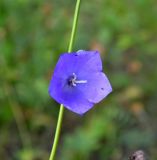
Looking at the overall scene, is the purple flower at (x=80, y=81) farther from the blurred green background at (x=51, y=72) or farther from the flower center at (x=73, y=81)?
the blurred green background at (x=51, y=72)

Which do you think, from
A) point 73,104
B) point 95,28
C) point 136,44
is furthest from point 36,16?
point 73,104

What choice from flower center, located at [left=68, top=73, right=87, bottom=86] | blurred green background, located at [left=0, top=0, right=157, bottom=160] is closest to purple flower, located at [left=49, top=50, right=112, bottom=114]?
flower center, located at [left=68, top=73, right=87, bottom=86]

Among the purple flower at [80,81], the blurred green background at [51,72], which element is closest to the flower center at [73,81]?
the purple flower at [80,81]

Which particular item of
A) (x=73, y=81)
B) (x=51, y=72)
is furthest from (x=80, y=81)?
(x=51, y=72)

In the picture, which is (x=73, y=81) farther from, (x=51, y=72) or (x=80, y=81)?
(x=51, y=72)

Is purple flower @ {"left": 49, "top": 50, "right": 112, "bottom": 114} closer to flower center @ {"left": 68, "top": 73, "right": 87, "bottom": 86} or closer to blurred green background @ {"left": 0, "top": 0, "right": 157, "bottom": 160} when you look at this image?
flower center @ {"left": 68, "top": 73, "right": 87, "bottom": 86}

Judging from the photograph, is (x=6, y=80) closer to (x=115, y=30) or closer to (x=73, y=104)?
(x=115, y=30)
